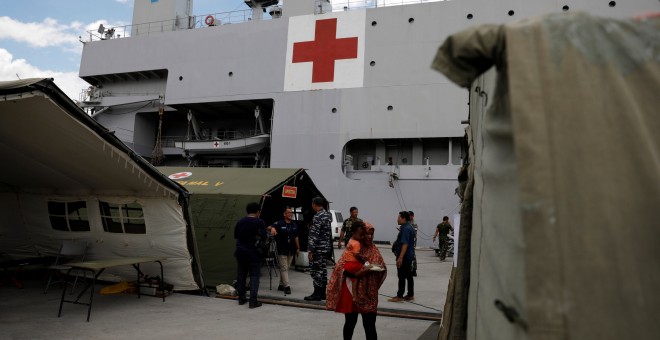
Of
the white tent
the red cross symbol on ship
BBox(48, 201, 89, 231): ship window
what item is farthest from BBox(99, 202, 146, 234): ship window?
the red cross symbol on ship

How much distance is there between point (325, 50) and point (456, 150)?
7052 millimetres

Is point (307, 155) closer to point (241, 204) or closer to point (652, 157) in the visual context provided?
point (241, 204)

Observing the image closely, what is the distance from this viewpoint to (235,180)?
803cm

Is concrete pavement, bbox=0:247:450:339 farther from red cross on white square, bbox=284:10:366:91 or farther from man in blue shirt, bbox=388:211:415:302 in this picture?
red cross on white square, bbox=284:10:366:91

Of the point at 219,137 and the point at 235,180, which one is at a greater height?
the point at 219,137

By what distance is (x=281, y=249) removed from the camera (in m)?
6.52

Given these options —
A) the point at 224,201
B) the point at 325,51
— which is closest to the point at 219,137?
the point at 325,51

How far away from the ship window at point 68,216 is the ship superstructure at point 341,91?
11120 mm

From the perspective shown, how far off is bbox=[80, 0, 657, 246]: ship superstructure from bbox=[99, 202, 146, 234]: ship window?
1114 centimetres

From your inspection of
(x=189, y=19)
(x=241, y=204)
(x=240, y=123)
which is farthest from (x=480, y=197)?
(x=189, y=19)

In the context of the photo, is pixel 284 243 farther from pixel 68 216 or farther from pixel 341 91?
pixel 341 91

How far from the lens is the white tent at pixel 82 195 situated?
4.52 metres

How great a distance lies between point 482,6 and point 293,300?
1486 cm

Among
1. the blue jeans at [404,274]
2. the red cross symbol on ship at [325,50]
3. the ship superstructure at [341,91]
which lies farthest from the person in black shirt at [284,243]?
the red cross symbol on ship at [325,50]
